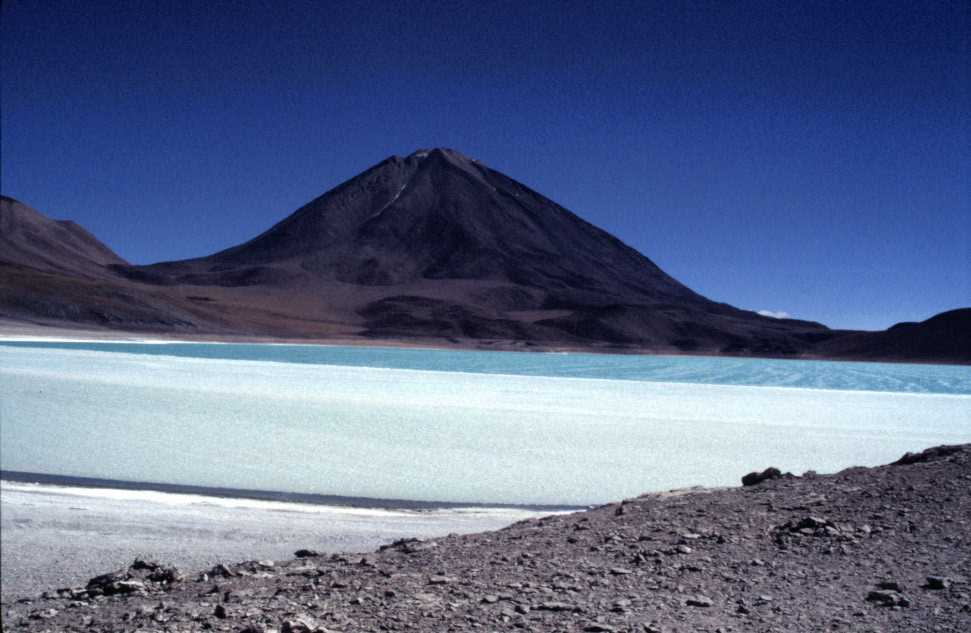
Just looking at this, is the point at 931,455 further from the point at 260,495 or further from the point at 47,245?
the point at 47,245

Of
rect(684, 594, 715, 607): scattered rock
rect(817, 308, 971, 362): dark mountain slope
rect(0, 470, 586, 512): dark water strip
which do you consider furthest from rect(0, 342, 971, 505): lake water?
rect(817, 308, 971, 362): dark mountain slope

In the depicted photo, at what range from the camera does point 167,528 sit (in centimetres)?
572

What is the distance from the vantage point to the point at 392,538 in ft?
19.4

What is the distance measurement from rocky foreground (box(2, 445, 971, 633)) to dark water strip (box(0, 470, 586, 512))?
1798mm

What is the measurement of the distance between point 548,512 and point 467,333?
8846 centimetres

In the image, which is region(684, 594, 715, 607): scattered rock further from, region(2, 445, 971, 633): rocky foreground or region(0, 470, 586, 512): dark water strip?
region(0, 470, 586, 512): dark water strip

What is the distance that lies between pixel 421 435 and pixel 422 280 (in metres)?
118

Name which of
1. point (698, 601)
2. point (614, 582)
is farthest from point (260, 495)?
point (698, 601)

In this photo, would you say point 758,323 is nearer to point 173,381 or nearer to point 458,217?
point 458,217

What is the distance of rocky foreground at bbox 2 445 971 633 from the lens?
3518 mm

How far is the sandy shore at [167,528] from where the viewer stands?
15.7 ft

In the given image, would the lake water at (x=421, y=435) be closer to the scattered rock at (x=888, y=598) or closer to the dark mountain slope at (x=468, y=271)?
the scattered rock at (x=888, y=598)

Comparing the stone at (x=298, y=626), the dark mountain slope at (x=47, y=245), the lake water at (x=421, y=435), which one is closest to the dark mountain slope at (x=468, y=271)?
the dark mountain slope at (x=47, y=245)

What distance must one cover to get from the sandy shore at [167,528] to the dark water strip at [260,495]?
0.17 metres
